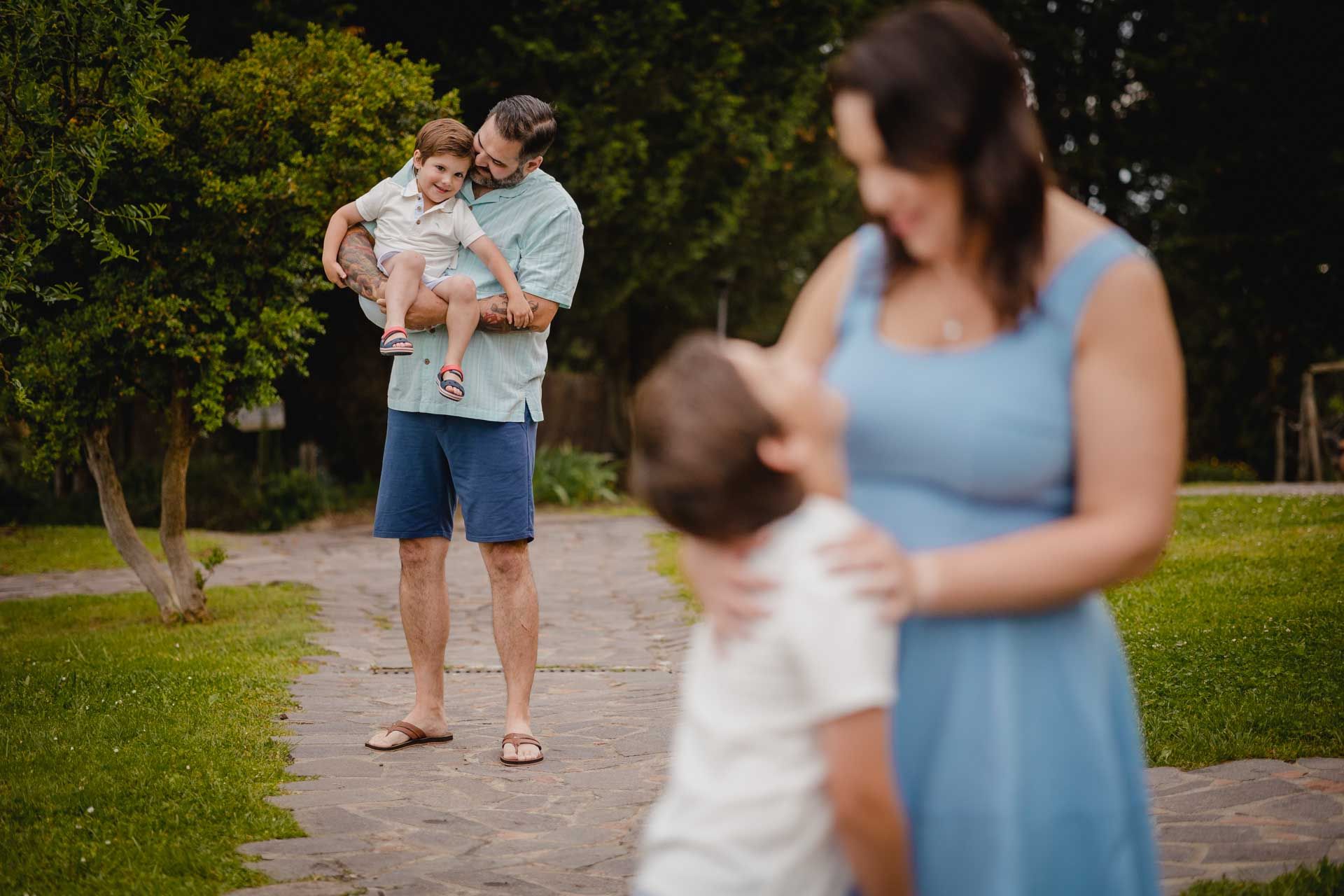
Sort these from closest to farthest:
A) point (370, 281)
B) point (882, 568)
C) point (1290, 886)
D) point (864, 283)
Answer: point (882, 568), point (864, 283), point (1290, 886), point (370, 281)

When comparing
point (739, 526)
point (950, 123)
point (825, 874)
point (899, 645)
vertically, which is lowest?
point (825, 874)

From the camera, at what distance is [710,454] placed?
1.64m

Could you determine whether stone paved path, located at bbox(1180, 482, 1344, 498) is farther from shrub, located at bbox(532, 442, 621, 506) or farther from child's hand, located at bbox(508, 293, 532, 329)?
child's hand, located at bbox(508, 293, 532, 329)

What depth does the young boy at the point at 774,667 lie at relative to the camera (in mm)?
1591

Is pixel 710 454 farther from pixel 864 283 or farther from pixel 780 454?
pixel 864 283

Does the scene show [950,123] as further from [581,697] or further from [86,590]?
[86,590]

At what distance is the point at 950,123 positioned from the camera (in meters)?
1.68

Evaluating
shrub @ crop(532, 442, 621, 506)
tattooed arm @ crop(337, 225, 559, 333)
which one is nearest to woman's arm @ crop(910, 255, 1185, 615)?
tattooed arm @ crop(337, 225, 559, 333)

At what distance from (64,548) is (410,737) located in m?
9.26

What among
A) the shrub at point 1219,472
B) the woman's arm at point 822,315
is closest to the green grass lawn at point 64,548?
the woman's arm at point 822,315

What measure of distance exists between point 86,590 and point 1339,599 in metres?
→ 8.72

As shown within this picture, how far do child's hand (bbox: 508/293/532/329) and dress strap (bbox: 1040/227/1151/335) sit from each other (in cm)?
328

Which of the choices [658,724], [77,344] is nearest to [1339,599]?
[658,724]

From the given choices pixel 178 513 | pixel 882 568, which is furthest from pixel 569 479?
pixel 882 568
